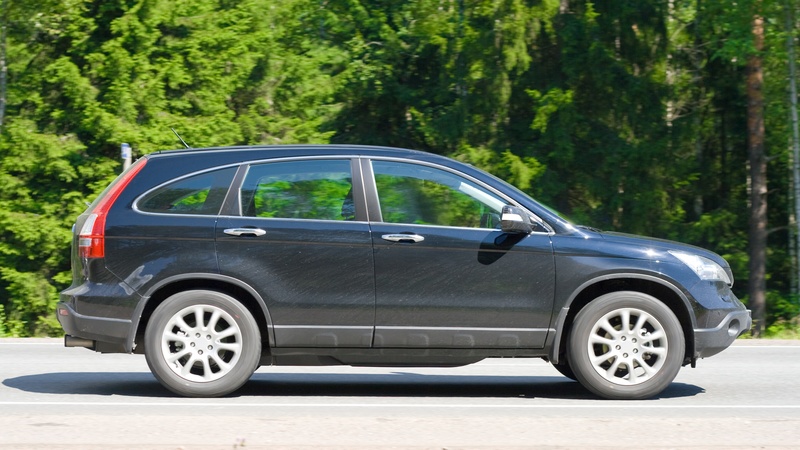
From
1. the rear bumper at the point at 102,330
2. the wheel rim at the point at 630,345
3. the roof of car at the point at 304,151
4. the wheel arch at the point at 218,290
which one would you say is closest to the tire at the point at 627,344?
the wheel rim at the point at 630,345

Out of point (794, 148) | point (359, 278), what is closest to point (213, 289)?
point (359, 278)

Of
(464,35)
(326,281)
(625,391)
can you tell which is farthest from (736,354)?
(464,35)

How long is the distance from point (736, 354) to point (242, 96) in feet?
71.5

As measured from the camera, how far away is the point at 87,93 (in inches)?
1086

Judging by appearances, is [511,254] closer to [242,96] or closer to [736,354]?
[736,354]

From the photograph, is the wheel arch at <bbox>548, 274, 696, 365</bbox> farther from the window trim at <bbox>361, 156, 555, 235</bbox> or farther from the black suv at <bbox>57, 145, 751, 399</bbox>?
the window trim at <bbox>361, 156, 555, 235</bbox>

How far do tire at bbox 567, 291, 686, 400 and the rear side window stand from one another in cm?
257

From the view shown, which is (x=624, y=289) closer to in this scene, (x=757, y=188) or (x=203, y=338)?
(x=203, y=338)

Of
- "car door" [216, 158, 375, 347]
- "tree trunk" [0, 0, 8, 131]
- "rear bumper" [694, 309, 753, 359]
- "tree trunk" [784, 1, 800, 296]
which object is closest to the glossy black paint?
"car door" [216, 158, 375, 347]

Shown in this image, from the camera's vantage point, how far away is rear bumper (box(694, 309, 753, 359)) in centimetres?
790

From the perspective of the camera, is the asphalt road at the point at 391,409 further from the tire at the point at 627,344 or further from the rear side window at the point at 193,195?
the rear side window at the point at 193,195

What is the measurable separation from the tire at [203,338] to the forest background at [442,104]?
20.2 metres

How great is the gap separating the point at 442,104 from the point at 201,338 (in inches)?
950

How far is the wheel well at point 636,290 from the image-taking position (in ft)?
26.1
